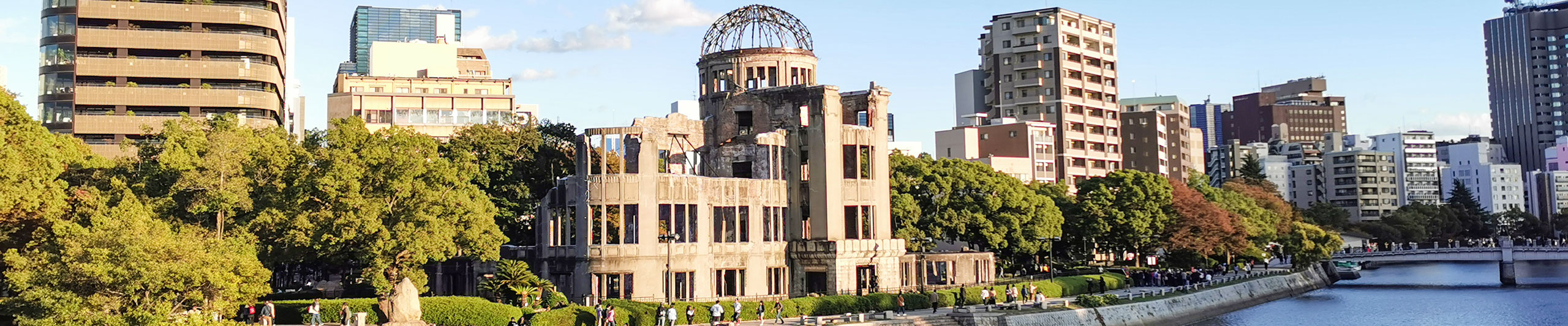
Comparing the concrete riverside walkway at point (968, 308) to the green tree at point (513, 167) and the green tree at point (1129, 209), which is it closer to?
the green tree at point (1129, 209)

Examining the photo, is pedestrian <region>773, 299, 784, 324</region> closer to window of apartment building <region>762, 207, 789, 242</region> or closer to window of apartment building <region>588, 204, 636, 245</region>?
window of apartment building <region>588, 204, 636, 245</region>

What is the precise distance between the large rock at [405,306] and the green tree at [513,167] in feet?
77.5

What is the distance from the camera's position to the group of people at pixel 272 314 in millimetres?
60500

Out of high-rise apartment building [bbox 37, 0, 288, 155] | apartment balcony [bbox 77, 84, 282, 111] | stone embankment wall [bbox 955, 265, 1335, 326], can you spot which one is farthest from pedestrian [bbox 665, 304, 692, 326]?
apartment balcony [bbox 77, 84, 282, 111]

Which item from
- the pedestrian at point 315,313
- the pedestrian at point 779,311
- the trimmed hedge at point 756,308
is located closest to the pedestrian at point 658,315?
the trimmed hedge at point 756,308

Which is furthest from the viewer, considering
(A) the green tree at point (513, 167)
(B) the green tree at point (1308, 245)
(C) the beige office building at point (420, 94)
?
(C) the beige office building at point (420, 94)

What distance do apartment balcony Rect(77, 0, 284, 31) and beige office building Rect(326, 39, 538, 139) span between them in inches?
823

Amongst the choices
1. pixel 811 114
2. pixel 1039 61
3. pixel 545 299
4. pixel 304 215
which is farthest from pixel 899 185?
pixel 1039 61

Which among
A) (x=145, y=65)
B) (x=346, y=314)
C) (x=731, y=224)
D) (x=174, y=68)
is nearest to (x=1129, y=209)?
(x=731, y=224)

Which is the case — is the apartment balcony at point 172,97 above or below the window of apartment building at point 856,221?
above

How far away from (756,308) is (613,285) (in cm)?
848

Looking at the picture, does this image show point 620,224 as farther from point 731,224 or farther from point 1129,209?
point 1129,209

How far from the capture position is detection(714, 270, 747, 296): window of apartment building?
77312 millimetres

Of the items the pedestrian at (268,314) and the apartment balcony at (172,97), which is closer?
the pedestrian at (268,314)
